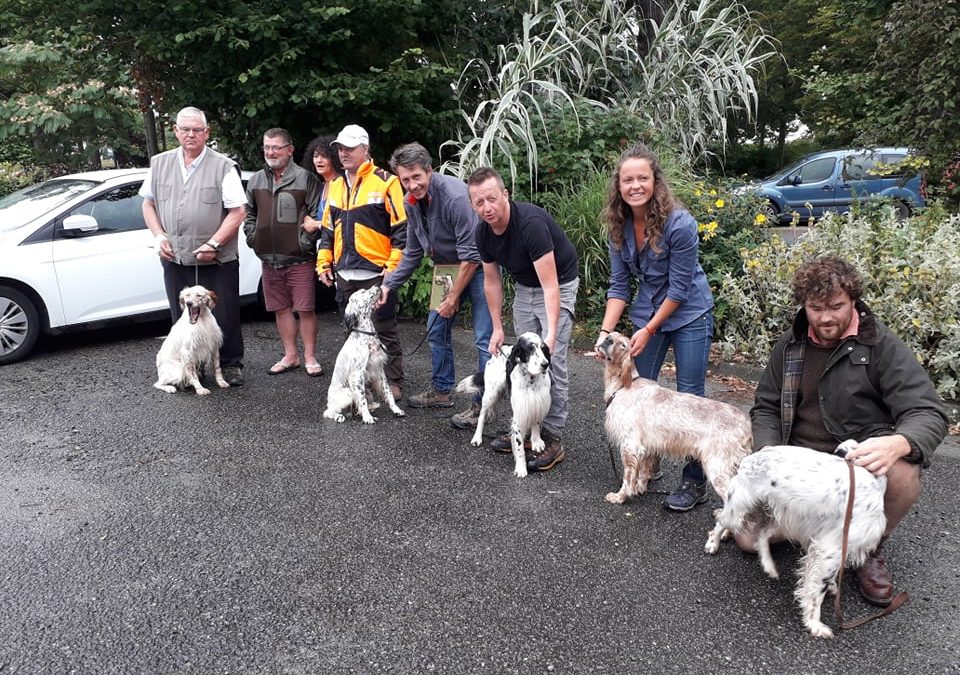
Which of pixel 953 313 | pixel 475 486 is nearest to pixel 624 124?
pixel 953 313

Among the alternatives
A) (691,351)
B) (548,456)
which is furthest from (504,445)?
(691,351)

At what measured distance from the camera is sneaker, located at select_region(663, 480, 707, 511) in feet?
12.5

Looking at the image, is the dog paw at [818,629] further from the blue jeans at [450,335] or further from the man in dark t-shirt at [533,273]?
the blue jeans at [450,335]

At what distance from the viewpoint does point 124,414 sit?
17.8 feet

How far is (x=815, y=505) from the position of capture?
2.69 m

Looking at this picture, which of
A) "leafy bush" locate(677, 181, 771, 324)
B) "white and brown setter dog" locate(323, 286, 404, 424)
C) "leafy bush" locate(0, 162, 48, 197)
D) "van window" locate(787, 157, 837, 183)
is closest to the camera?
"white and brown setter dog" locate(323, 286, 404, 424)

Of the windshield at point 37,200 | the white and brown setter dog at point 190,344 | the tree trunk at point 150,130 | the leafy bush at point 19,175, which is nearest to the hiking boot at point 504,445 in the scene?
the white and brown setter dog at point 190,344

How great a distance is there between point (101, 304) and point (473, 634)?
5695 mm

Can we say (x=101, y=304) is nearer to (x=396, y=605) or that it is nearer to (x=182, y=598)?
(x=182, y=598)

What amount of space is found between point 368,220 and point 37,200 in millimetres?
3970

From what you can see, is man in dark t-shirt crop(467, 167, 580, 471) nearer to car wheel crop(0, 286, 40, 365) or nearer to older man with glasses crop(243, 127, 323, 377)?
older man with glasses crop(243, 127, 323, 377)

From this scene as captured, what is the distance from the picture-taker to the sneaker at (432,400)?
18.4 feet

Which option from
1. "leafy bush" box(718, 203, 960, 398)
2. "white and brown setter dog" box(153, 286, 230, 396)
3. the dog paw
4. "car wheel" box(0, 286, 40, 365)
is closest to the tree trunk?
"car wheel" box(0, 286, 40, 365)

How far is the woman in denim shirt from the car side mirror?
520cm
